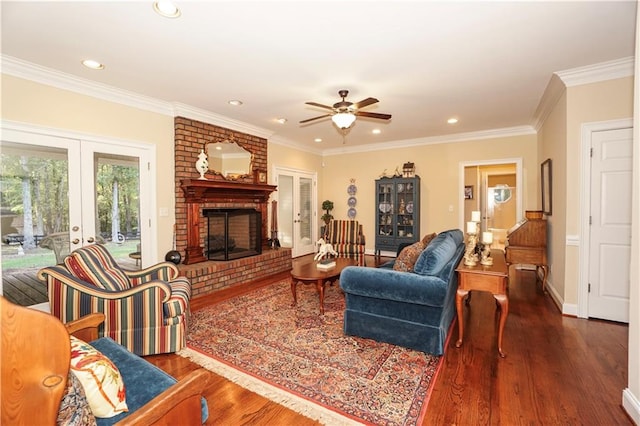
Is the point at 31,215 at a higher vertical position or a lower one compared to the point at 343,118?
lower

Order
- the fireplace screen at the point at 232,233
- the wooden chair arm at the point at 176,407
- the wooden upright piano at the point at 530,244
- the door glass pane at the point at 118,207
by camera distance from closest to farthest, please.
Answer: the wooden chair arm at the point at 176,407, the door glass pane at the point at 118,207, the wooden upright piano at the point at 530,244, the fireplace screen at the point at 232,233

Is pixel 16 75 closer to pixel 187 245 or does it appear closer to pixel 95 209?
pixel 95 209

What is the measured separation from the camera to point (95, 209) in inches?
141

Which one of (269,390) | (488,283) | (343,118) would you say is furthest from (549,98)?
(269,390)

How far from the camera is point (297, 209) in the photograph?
6.88 m

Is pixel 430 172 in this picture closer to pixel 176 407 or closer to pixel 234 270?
pixel 234 270

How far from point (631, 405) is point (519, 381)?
568 millimetres

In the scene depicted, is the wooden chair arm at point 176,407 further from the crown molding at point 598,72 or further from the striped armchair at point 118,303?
the crown molding at point 598,72

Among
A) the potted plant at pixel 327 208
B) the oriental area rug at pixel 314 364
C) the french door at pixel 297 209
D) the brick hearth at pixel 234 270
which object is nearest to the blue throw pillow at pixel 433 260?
the oriental area rug at pixel 314 364

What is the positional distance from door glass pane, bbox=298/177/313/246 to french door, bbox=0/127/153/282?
3.55m

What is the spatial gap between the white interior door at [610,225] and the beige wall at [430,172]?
2.39 m

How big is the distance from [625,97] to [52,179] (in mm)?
6165

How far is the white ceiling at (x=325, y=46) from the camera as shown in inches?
85.8

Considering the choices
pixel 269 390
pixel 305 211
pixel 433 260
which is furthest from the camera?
pixel 305 211
